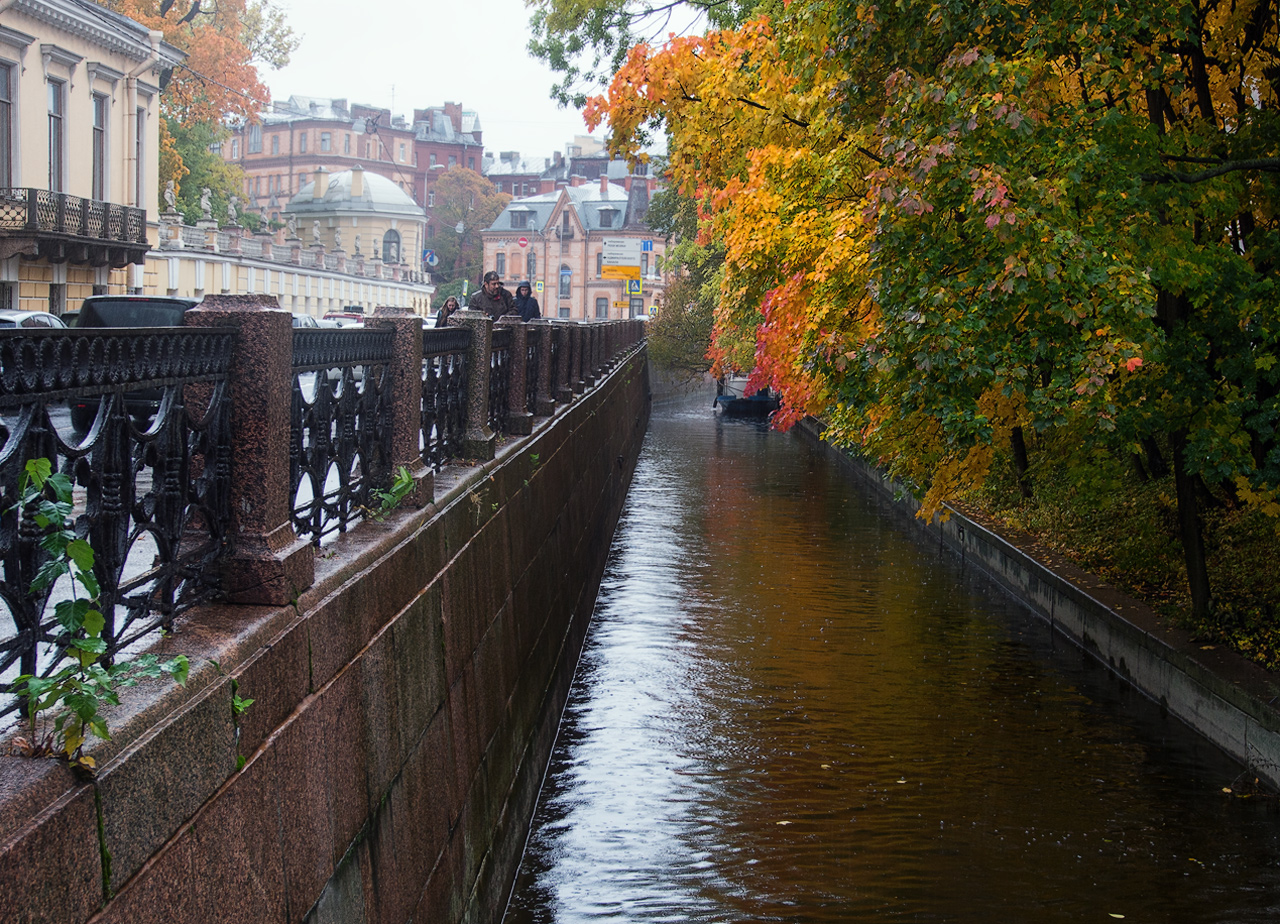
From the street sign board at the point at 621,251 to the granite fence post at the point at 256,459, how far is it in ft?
167

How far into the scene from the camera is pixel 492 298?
60.0 feet

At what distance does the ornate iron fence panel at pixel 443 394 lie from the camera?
7.32m

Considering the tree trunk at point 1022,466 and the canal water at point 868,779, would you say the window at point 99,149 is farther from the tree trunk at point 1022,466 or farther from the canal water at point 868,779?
the tree trunk at point 1022,466

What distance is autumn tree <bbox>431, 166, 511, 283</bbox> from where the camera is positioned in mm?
115500

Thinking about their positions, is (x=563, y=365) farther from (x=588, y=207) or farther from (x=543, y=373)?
(x=588, y=207)

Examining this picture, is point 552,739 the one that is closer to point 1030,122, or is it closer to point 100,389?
point 1030,122

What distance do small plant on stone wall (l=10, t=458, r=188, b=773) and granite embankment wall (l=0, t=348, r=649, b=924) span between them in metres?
0.07

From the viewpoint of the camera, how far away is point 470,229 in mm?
118688

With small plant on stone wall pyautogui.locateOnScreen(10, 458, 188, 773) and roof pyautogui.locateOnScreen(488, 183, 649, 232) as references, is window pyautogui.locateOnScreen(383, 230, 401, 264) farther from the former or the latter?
small plant on stone wall pyautogui.locateOnScreen(10, 458, 188, 773)

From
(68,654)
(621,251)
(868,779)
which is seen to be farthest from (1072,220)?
(621,251)

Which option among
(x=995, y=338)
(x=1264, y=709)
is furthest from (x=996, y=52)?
(x=1264, y=709)

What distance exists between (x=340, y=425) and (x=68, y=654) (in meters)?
2.44

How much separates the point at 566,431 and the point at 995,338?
Result: 18.0ft

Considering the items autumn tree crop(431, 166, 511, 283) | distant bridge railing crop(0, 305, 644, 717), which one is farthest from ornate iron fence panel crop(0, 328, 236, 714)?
autumn tree crop(431, 166, 511, 283)
